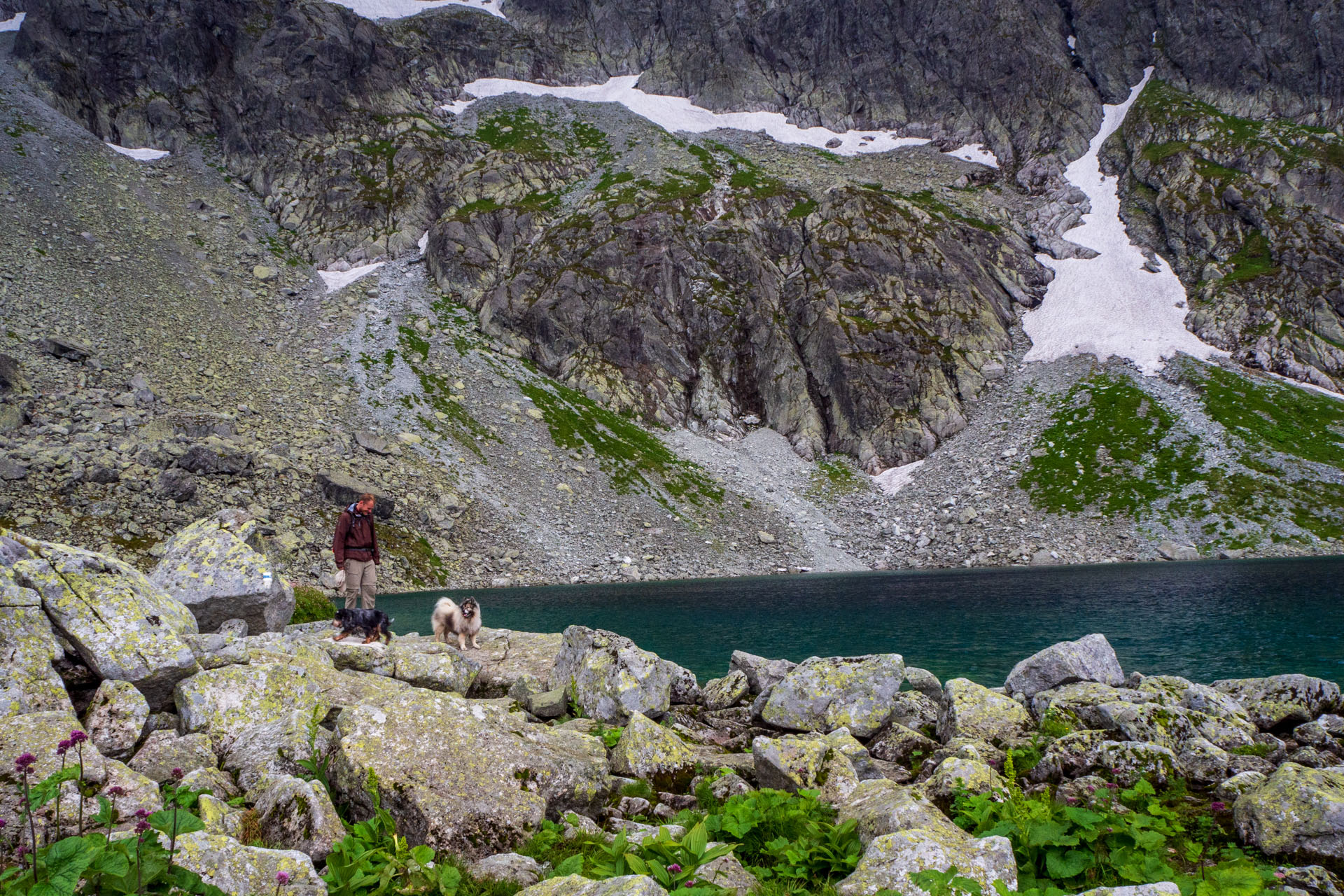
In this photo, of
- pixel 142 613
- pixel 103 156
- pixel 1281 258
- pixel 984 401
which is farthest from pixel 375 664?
pixel 1281 258

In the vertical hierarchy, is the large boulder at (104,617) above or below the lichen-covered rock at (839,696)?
above

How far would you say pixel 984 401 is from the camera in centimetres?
10494

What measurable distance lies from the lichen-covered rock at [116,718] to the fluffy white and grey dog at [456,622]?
34.1 ft

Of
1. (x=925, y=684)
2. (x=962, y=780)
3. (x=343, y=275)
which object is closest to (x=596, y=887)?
(x=962, y=780)

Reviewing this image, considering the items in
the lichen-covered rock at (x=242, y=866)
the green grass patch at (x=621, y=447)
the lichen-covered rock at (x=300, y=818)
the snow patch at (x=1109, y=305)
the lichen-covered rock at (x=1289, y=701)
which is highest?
the snow patch at (x=1109, y=305)

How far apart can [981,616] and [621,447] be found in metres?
56.8

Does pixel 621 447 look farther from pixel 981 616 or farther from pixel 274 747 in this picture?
pixel 274 747

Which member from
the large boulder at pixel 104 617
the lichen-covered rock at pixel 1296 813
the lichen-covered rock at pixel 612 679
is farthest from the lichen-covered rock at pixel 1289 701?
the large boulder at pixel 104 617

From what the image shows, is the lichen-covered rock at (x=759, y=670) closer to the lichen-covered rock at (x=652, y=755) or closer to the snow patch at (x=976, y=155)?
the lichen-covered rock at (x=652, y=755)

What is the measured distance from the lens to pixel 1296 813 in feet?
24.6

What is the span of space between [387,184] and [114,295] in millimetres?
55476

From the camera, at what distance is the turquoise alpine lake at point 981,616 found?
1072 inches

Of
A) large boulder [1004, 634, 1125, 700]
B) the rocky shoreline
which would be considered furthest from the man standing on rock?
large boulder [1004, 634, 1125, 700]

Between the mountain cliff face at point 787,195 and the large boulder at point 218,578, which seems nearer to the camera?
the large boulder at point 218,578
